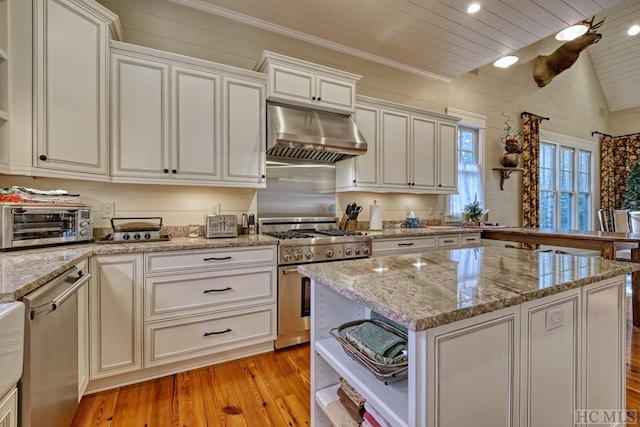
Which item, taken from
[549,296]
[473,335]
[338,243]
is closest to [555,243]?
[338,243]

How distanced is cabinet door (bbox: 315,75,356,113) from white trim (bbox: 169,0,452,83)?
738 millimetres

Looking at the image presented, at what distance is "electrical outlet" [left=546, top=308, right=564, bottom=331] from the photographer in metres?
1.11

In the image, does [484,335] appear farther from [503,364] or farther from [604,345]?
[604,345]

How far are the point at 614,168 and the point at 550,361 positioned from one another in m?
7.71

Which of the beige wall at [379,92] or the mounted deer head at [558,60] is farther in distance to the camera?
the mounted deer head at [558,60]

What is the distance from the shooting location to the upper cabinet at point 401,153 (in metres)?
3.28

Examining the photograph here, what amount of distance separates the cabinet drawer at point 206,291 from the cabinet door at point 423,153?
7.25ft

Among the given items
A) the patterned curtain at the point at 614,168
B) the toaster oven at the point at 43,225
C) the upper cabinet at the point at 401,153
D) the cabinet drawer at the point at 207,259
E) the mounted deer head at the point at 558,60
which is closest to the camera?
the toaster oven at the point at 43,225

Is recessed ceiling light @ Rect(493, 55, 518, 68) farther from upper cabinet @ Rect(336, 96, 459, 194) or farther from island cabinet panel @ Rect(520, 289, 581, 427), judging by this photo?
island cabinet panel @ Rect(520, 289, 581, 427)

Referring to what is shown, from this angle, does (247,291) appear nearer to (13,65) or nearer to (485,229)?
(13,65)

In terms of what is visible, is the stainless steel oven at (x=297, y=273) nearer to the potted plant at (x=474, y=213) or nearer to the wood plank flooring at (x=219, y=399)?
the wood plank flooring at (x=219, y=399)

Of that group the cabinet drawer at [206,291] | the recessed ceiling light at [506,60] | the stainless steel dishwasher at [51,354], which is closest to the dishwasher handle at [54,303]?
the stainless steel dishwasher at [51,354]

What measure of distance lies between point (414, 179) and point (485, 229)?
114cm

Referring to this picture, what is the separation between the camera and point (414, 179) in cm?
362
